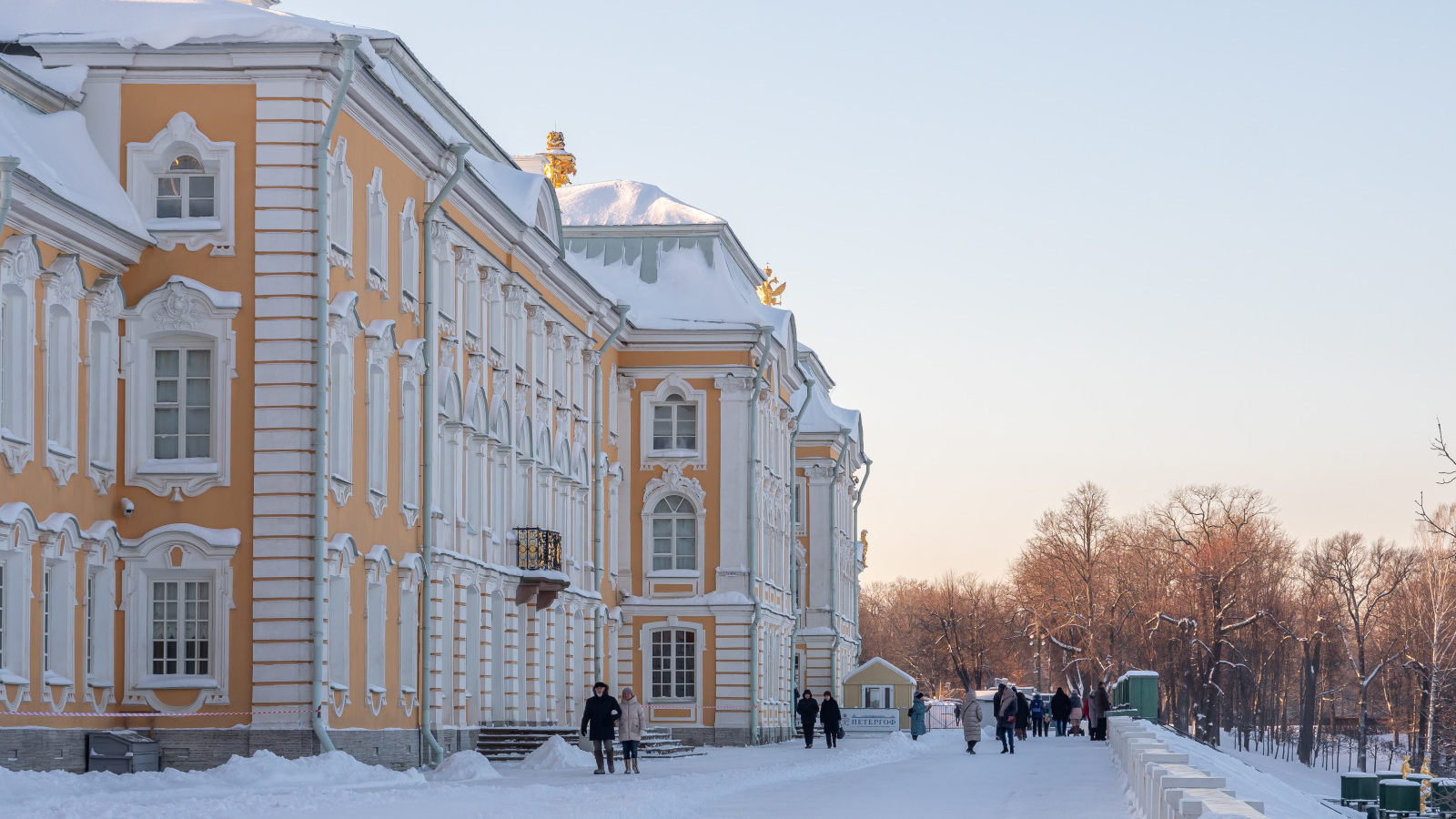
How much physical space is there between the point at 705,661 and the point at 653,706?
1.67 meters

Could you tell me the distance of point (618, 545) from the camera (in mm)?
51688

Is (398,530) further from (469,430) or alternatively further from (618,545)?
(618,545)

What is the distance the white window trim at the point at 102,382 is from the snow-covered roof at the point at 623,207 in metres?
28.1

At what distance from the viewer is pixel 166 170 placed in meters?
27.5

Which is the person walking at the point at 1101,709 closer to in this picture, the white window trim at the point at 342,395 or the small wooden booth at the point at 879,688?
the small wooden booth at the point at 879,688

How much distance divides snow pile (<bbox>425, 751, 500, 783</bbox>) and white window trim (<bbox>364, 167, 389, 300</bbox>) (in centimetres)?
677

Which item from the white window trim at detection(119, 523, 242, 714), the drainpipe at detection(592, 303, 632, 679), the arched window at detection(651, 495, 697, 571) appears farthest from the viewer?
the arched window at detection(651, 495, 697, 571)

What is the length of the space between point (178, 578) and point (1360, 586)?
222 feet

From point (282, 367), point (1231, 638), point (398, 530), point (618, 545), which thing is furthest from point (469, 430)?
point (1231, 638)

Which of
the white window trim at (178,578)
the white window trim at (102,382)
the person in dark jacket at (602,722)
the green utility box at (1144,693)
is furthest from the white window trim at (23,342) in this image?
the green utility box at (1144,693)

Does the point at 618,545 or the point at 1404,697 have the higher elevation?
the point at 618,545

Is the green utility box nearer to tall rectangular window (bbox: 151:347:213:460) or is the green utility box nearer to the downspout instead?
the downspout

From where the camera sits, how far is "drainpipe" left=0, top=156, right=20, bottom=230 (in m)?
23.2

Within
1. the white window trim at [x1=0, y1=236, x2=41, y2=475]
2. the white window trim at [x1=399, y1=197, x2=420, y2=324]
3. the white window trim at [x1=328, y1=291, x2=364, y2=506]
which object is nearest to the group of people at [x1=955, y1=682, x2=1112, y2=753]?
the white window trim at [x1=399, y1=197, x2=420, y2=324]
